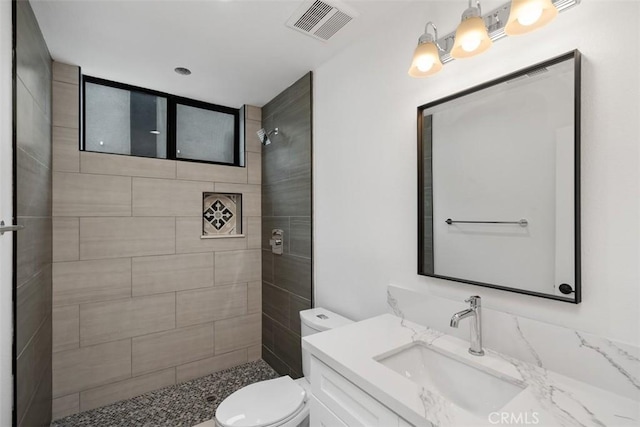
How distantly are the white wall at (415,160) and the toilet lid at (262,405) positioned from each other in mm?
545

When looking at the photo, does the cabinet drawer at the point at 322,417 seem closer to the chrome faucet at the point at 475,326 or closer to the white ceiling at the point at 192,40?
the chrome faucet at the point at 475,326

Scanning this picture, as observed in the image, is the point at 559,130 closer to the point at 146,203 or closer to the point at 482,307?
the point at 482,307

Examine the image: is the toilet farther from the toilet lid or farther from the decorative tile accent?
the decorative tile accent

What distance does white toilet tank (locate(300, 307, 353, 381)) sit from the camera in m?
1.81

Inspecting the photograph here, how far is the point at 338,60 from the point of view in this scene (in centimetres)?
200

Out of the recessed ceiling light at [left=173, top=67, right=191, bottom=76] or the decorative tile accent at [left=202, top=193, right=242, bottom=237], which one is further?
the decorative tile accent at [left=202, top=193, right=242, bottom=237]

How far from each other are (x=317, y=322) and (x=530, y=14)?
1.69 metres

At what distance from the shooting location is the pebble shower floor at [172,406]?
2.05 m

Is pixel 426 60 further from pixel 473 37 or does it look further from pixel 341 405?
pixel 341 405

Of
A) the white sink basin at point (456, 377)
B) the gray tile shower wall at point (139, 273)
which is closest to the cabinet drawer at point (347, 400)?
the white sink basin at point (456, 377)

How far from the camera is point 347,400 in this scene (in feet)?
3.44

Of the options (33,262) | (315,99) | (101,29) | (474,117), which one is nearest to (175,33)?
(101,29)

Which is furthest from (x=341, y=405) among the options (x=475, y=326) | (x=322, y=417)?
(x=475, y=326)

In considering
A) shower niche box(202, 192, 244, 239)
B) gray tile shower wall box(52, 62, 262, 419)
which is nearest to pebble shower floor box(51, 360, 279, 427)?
gray tile shower wall box(52, 62, 262, 419)
